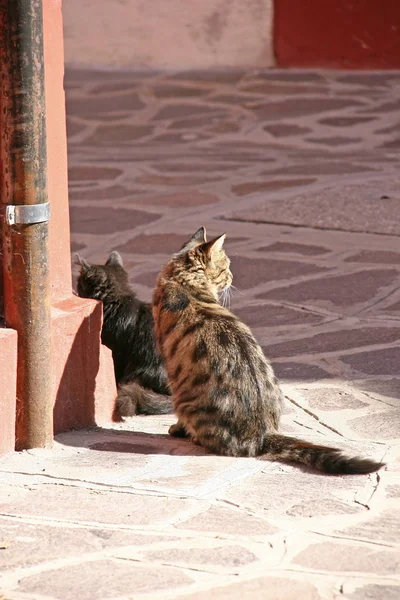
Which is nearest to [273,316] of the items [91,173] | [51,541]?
[51,541]

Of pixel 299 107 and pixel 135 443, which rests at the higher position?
pixel 299 107

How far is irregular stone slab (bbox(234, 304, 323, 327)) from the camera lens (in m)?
6.64

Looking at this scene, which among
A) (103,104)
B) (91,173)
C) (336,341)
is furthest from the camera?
(103,104)

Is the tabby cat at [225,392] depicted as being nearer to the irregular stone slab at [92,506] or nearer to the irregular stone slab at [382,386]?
the irregular stone slab at [92,506]

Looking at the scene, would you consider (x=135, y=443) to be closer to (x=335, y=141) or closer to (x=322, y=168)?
(x=322, y=168)

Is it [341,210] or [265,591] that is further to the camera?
[341,210]

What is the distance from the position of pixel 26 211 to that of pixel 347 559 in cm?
185

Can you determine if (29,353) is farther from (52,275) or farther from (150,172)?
(150,172)

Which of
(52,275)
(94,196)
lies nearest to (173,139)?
(94,196)

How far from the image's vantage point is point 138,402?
17.7ft

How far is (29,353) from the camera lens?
4.52 meters

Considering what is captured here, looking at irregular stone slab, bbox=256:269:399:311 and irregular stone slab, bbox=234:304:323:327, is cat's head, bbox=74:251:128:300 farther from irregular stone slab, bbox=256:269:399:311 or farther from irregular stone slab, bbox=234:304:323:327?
irregular stone slab, bbox=256:269:399:311

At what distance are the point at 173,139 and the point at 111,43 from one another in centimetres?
401

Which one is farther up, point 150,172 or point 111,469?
point 150,172
